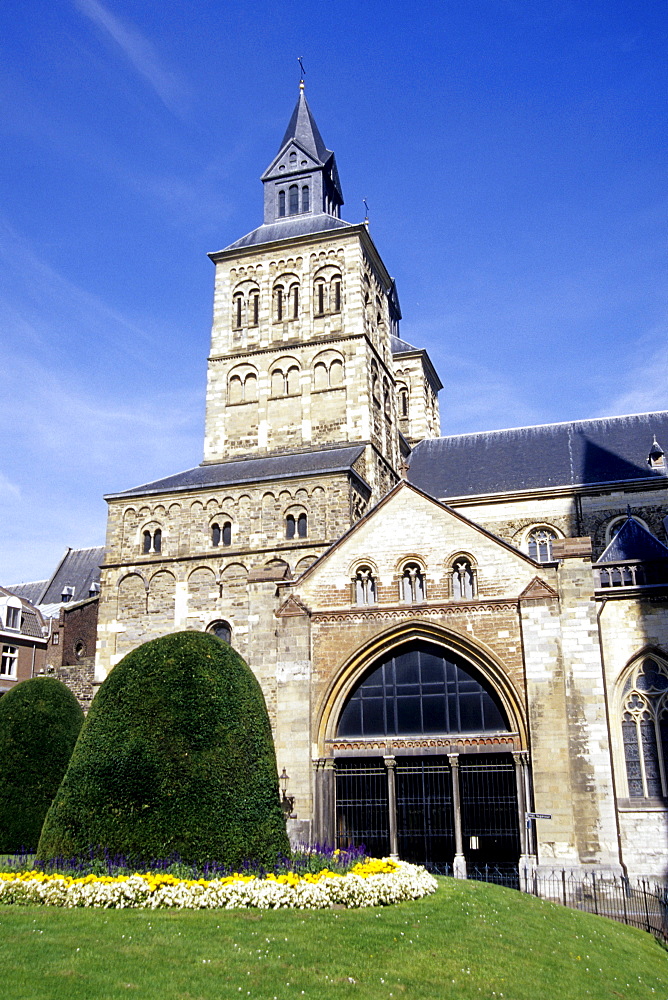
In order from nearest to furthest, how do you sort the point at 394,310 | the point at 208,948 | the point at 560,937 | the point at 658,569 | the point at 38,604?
the point at 208,948 → the point at 560,937 → the point at 658,569 → the point at 38,604 → the point at 394,310

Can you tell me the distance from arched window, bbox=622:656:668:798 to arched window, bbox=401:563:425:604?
18.7 ft

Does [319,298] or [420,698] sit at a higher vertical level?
[319,298]

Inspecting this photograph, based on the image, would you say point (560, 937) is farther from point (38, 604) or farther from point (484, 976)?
point (38, 604)

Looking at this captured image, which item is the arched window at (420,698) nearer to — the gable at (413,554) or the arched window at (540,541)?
the gable at (413,554)

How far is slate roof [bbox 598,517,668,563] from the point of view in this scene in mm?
24047

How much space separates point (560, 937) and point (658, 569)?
36.8ft

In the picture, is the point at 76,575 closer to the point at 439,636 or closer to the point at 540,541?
the point at 540,541

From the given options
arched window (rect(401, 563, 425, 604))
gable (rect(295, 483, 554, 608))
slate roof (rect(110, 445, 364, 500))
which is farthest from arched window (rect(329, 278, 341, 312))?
arched window (rect(401, 563, 425, 604))

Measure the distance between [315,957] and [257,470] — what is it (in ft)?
80.0

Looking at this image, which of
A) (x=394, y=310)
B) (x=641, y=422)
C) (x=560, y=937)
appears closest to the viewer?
(x=560, y=937)

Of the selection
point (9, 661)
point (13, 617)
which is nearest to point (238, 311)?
point (13, 617)

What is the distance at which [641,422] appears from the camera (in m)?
36.4

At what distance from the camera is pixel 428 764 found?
22.5 metres

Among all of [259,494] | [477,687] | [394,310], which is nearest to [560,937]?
[477,687]
